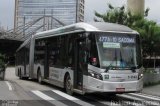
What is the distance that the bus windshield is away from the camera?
1655 cm

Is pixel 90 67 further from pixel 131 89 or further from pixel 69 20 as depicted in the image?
pixel 69 20

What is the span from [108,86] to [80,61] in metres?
1.94

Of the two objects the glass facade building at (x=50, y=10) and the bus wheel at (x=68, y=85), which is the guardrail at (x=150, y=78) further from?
the glass facade building at (x=50, y=10)

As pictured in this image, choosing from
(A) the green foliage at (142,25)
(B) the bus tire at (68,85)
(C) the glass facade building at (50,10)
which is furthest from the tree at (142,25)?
(C) the glass facade building at (50,10)

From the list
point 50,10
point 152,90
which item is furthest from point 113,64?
point 50,10

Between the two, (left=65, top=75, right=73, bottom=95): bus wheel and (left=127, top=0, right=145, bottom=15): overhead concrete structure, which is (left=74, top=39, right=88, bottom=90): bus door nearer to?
(left=65, top=75, right=73, bottom=95): bus wheel

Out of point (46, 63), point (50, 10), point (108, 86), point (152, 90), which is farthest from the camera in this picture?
point (50, 10)

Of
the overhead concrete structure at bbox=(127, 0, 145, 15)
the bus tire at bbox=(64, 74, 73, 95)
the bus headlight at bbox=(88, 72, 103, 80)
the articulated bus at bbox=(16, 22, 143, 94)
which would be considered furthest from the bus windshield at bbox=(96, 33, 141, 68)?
the overhead concrete structure at bbox=(127, 0, 145, 15)

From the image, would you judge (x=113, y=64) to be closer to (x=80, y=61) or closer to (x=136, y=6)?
(x=80, y=61)

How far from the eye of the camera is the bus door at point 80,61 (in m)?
Answer: 17.1

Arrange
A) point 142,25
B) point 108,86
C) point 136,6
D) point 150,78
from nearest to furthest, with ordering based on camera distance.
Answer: point 108,86 < point 150,78 < point 142,25 < point 136,6

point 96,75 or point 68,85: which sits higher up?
point 96,75

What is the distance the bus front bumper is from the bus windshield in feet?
2.16

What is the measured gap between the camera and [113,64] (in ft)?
54.3
